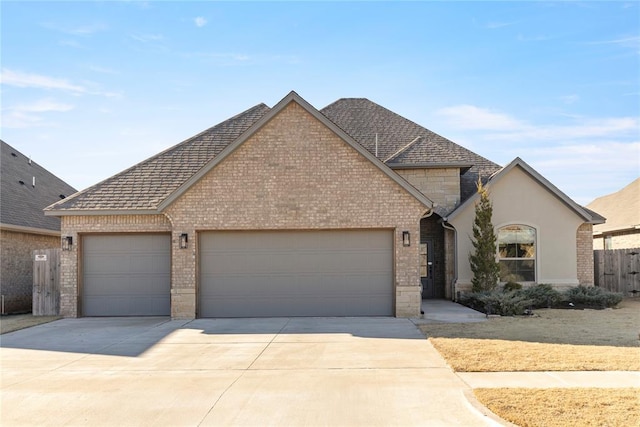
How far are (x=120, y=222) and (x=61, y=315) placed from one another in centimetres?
344

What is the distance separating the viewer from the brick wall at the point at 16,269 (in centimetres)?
1930

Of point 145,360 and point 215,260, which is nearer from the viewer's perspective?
point 145,360

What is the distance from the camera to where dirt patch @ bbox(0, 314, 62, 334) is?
1529cm

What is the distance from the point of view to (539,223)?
20109 millimetres

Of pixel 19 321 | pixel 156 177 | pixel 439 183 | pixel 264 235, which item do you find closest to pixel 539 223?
pixel 439 183

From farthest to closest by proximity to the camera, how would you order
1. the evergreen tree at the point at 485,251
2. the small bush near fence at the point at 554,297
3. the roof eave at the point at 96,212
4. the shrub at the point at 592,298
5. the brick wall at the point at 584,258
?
1. the brick wall at the point at 584,258
2. the evergreen tree at the point at 485,251
3. the shrub at the point at 592,298
4. the small bush near fence at the point at 554,297
5. the roof eave at the point at 96,212

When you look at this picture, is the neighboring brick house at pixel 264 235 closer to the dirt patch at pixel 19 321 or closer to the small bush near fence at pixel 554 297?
the dirt patch at pixel 19 321

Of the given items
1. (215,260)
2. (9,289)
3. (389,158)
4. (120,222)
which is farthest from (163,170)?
(389,158)

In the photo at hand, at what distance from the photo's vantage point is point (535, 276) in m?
20.1

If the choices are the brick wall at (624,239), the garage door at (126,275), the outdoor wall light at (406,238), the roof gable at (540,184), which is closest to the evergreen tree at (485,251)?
the roof gable at (540,184)

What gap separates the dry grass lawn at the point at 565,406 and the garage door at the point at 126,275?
37.3 ft

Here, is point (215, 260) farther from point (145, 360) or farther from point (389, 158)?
point (389, 158)

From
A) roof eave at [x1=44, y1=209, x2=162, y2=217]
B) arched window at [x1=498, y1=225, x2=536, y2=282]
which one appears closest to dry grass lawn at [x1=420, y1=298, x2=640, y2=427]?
arched window at [x1=498, y1=225, x2=536, y2=282]

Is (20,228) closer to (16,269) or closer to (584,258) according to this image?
(16,269)
